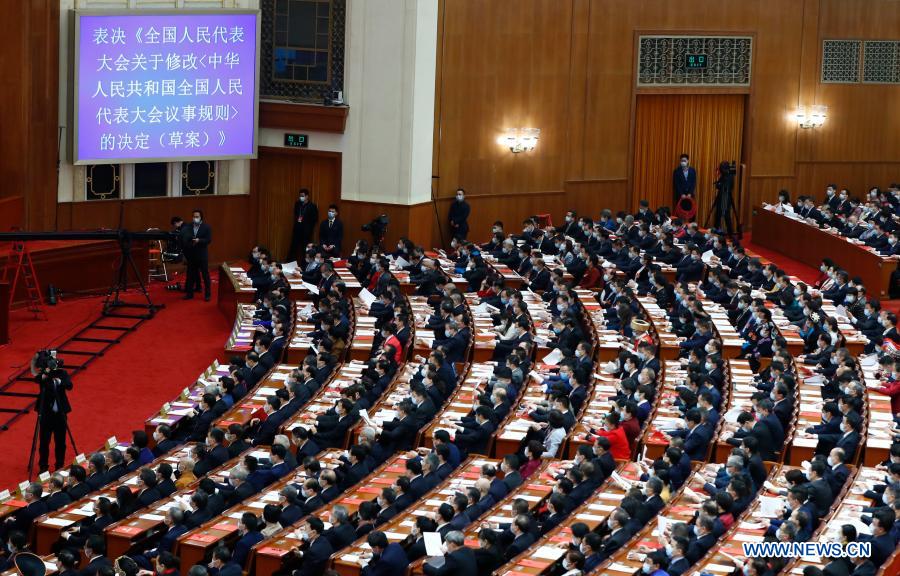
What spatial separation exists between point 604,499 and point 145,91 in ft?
44.0

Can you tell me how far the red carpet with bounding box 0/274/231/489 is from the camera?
17672mm

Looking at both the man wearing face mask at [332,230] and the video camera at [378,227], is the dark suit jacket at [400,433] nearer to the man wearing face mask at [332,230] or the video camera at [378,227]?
the video camera at [378,227]

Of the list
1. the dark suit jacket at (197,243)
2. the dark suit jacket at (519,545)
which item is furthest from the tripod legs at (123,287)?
the dark suit jacket at (519,545)

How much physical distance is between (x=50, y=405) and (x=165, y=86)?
947 centimetres

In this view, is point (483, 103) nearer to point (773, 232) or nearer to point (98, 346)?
point (773, 232)

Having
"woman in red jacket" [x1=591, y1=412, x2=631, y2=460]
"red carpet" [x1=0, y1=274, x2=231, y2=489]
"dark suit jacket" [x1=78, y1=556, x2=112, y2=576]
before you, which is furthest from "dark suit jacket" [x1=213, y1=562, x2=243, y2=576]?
"red carpet" [x1=0, y1=274, x2=231, y2=489]

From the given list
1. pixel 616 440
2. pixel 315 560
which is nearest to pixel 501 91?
pixel 616 440

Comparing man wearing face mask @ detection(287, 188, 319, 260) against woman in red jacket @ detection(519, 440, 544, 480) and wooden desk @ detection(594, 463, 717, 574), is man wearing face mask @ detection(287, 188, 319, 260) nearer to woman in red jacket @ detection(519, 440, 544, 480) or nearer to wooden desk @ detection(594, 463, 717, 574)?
woman in red jacket @ detection(519, 440, 544, 480)

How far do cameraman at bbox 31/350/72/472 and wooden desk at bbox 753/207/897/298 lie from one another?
1275cm

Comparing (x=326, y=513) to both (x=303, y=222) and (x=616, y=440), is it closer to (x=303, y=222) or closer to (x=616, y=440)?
(x=616, y=440)

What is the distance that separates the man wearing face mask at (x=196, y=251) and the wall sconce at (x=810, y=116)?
12421mm

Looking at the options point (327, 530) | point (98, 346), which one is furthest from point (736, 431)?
point (98, 346)

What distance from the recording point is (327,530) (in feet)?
41.3

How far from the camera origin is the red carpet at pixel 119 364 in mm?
17672
